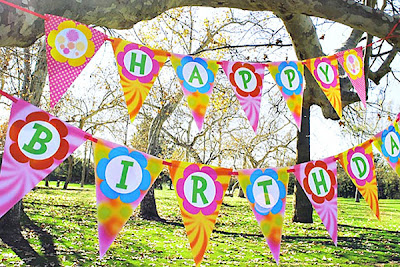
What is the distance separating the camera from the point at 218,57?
995 centimetres

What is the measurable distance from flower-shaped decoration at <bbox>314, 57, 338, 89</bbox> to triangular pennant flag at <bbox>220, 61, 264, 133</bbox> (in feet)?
1.85

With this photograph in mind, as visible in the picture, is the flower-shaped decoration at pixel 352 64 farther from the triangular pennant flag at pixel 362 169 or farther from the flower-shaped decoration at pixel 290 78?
the triangular pennant flag at pixel 362 169

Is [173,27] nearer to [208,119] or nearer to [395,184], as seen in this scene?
[208,119]

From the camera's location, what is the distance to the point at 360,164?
295 centimetres

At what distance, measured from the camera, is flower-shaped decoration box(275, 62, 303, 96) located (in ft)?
10.1

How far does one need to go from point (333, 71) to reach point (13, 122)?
8.95 feet

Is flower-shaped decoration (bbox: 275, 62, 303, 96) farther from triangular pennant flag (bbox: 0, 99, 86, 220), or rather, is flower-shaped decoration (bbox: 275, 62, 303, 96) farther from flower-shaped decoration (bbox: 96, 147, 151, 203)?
triangular pennant flag (bbox: 0, 99, 86, 220)

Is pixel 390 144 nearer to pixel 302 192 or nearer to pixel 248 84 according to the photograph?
pixel 248 84

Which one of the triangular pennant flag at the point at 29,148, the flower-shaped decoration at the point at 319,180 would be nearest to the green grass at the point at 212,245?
the flower-shaped decoration at the point at 319,180

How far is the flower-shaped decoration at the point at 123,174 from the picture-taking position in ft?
7.10

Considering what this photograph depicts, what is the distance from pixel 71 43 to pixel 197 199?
137 cm

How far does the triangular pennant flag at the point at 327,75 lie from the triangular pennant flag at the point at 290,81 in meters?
0.14

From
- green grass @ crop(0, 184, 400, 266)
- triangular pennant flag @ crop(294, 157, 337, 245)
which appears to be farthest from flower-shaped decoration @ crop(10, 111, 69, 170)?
green grass @ crop(0, 184, 400, 266)

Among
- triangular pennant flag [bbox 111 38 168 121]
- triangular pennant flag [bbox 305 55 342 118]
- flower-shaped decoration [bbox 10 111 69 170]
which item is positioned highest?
triangular pennant flag [bbox 305 55 342 118]
